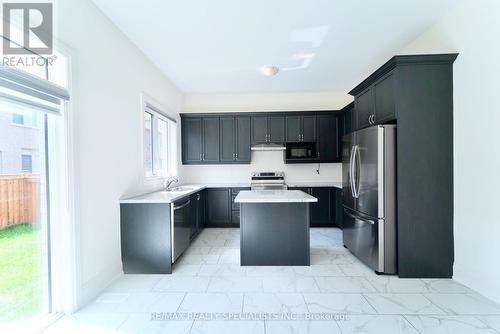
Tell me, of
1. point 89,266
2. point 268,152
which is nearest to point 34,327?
point 89,266

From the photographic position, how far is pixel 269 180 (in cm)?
509

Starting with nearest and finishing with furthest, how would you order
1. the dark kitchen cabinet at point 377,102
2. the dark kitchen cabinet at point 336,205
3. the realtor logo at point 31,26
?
1. the realtor logo at point 31,26
2. the dark kitchen cabinet at point 377,102
3. the dark kitchen cabinet at point 336,205

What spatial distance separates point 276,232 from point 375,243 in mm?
1144

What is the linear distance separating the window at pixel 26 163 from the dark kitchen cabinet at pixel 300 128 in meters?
4.08

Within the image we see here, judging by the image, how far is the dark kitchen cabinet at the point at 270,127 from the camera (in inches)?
197

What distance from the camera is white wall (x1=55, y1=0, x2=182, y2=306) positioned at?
210 cm

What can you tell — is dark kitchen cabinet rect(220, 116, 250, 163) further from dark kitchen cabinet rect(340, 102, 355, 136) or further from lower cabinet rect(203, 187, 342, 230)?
dark kitchen cabinet rect(340, 102, 355, 136)

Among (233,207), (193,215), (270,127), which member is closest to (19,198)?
(193,215)

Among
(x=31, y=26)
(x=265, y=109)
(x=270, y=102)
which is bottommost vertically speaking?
(x=31, y=26)

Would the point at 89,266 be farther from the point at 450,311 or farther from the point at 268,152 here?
the point at 268,152

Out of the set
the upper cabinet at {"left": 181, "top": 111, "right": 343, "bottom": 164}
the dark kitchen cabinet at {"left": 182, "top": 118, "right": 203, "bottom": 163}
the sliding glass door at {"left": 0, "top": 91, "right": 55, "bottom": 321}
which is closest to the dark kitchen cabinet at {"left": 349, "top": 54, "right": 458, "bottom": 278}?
the upper cabinet at {"left": 181, "top": 111, "right": 343, "bottom": 164}

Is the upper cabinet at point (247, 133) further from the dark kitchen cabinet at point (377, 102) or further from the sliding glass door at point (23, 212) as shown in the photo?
the sliding glass door at point (23, 212)

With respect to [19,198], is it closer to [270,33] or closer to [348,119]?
[270,33]

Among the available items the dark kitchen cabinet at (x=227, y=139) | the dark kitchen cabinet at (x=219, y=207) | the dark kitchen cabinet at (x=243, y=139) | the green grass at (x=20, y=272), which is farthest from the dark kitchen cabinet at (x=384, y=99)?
the green grass at (x=20, y=272)
